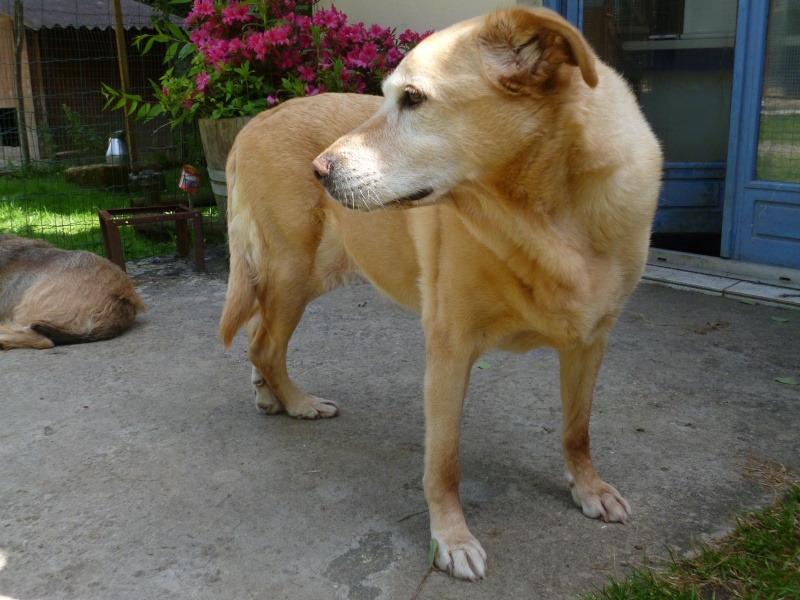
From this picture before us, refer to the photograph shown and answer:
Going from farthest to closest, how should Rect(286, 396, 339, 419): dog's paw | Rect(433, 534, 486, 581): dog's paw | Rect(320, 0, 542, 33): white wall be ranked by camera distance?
Rect(320, 0, 542, 33): white wall
Rect(286, 396, 339, 419): dog's paw
Rect(433, 534, 486, 581): dog's paw

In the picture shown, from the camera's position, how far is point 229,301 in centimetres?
306

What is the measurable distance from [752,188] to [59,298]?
14.0 feet

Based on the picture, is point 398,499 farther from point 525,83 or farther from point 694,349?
point 694,349

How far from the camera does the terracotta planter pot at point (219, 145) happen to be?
4945mm

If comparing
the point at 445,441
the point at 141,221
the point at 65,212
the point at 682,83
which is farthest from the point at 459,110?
the point at 65,212

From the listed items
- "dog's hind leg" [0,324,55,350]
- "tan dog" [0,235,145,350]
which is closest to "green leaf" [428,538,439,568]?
"tan dog" [0,235,145,350]

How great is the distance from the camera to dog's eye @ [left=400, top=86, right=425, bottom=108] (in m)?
1.95

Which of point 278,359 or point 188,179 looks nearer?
point 278,359

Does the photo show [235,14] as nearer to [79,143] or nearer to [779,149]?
[779,149]

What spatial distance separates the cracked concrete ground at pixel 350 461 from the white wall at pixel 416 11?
259 centimetres

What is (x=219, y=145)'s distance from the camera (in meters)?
5.10

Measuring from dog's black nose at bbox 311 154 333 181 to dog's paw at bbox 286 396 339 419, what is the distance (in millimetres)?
1452

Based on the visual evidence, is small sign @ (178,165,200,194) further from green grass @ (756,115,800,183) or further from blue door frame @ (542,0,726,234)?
green grass @ (756,115,800,183)

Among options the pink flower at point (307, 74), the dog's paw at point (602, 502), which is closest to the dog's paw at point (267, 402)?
the dog's paw at point (602, 502)
